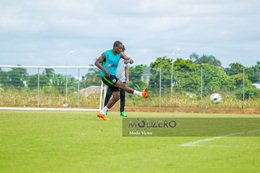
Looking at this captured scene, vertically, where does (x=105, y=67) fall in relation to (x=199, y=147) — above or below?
above

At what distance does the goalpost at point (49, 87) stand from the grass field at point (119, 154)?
24934mm

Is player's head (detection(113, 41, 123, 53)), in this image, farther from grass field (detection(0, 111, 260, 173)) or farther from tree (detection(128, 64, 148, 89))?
tree (detection(128, 64, 148, 89))

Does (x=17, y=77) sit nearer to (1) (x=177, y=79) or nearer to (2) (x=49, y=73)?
(2) (x=49, y=73)

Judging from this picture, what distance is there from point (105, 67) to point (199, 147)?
→ 7.92 m

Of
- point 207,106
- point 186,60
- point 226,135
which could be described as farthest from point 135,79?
point 226,135

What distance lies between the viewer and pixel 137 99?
131 feet

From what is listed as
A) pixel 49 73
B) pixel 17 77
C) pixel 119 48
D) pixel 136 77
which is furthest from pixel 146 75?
pixel 119 48

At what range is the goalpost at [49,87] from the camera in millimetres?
38344

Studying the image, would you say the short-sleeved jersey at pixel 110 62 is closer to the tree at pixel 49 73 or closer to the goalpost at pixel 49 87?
the goalpost at pixel 49 87

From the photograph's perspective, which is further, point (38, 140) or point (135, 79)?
point (135, 79)

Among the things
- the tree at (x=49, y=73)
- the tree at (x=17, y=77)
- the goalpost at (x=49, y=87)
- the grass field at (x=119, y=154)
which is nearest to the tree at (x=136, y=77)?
the goalpost at (x=49, y=87)

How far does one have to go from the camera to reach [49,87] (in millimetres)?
39969

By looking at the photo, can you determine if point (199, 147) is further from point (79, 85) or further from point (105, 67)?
point (79, 85)

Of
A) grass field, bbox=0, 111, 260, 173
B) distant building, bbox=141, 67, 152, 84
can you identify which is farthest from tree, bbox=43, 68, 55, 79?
grass field, bbox=0, 111, 260, 173
